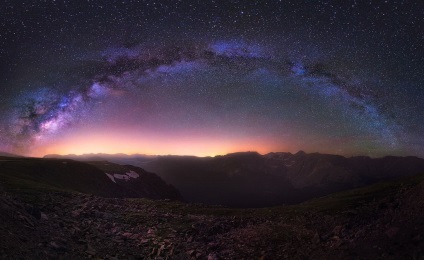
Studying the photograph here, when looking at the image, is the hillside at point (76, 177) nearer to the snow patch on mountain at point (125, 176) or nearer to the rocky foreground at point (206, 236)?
the snow patch on mountain at point (125, 176)

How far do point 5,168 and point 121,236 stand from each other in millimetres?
56480

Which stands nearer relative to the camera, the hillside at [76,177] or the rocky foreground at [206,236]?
the rocky foreground at [206,236]

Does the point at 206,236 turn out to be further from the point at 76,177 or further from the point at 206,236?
the point at 76,177

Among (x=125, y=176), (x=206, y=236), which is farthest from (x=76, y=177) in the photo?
(x=206, y=236)

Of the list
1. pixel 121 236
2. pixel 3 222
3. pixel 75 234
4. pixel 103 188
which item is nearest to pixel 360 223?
pixel 121 236

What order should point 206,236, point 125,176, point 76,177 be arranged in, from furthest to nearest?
point 125,176 → point 76,177 → point 206,236

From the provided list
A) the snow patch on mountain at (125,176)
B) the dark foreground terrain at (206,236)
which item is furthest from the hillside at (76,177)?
the dark foreground terrain at (206,236)

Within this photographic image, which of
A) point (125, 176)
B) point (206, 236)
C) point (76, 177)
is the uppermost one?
point (206, 236)

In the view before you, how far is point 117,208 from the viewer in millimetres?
32500

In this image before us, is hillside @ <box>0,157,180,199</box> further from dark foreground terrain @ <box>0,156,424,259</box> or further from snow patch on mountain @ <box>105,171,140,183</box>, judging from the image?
dark foreground terrain @ <box>0,156,424,259</box>

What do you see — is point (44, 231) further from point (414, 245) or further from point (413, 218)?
point (413, 218)

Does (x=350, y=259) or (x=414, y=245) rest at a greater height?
(x=414, y=245)

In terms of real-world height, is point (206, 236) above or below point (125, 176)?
above

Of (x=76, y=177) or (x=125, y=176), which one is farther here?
(x=125, y=176)
